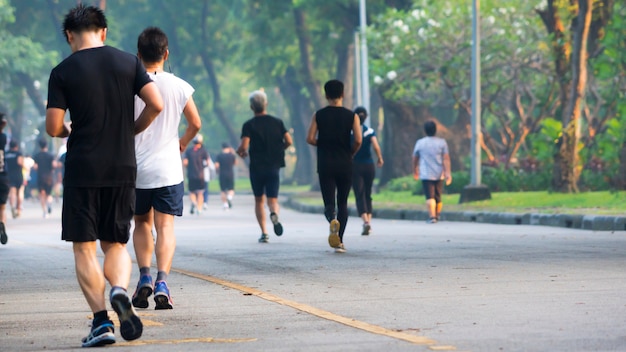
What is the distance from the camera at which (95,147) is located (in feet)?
26.8

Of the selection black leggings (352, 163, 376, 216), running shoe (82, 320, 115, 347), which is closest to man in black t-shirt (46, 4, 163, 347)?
running shoe (82, 320, 115, 347)

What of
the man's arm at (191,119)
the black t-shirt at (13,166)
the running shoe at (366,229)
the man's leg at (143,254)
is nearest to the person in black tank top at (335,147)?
the running shoe at (366,229)

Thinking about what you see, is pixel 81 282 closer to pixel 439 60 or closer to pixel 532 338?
pixel 532 338

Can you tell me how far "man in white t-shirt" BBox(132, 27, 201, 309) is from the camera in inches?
404

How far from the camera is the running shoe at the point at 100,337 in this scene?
7777 millimetres

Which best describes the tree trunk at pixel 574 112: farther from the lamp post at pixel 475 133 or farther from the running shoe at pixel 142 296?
the running shoe at pixel 142 296

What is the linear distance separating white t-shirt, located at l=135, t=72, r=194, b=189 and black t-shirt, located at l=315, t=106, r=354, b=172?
590 cm

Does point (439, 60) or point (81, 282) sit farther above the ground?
point (439, 60)

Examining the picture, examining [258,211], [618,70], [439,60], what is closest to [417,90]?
[439,60]

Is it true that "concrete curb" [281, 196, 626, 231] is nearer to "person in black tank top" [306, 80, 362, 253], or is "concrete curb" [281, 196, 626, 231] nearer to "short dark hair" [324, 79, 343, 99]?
"person in black tank top" [306, 80, 362, 253]

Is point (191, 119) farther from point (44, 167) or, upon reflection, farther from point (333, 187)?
point (44, 167)

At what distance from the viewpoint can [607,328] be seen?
26.9ft

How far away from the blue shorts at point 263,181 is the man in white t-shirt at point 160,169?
8.32 metres

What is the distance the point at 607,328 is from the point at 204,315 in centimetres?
261
